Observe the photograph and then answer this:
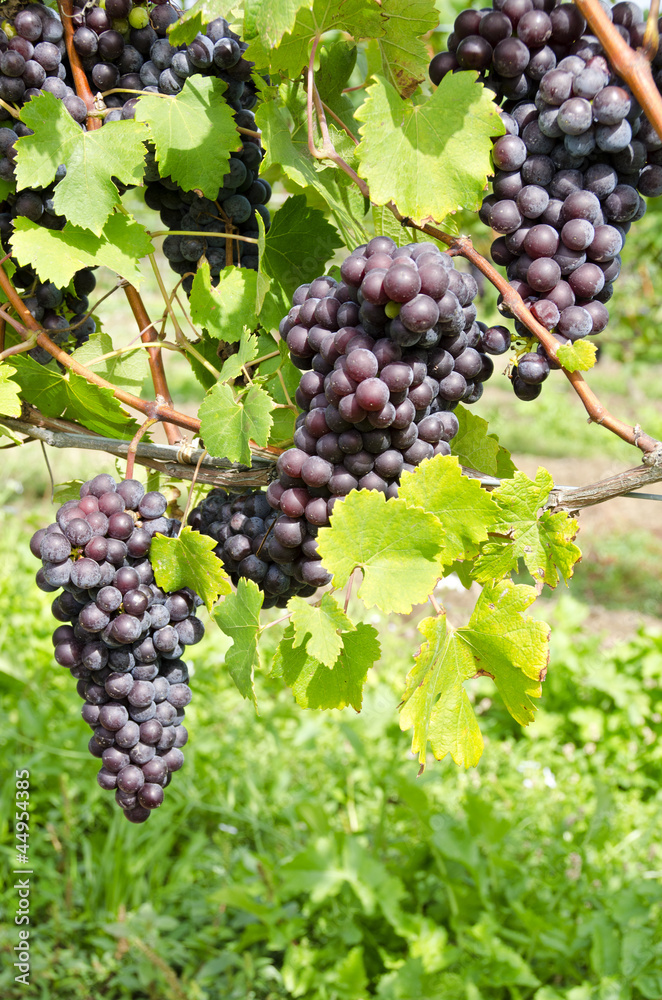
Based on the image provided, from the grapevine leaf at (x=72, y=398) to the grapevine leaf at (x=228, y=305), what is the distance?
5.7 inches

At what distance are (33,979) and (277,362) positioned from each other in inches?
81.1

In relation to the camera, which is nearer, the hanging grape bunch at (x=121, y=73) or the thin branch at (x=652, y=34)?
the thin branch at (x=652, y=34)

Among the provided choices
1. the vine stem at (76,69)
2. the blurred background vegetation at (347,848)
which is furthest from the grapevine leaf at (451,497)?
the blurred background vegetation at (347,848)

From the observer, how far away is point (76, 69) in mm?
913

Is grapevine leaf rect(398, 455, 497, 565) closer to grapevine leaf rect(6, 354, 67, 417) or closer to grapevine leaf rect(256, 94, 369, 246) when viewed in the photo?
grapevine leaf rect(256, 94, 369, 246)

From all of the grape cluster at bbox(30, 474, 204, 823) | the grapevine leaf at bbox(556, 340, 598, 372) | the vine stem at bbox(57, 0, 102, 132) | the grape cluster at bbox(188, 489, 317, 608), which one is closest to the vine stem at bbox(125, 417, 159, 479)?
the grape cluster at bbox(30, 474, 204, 823)

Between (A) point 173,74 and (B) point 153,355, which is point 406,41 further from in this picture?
(B) point 153,355

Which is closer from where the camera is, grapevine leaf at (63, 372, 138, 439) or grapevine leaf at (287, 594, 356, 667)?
grapevine leaf at (287, 594, 356, 667)

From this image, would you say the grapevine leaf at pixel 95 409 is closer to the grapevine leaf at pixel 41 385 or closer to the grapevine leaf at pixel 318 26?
the grapevine leaf at pixel 41 385

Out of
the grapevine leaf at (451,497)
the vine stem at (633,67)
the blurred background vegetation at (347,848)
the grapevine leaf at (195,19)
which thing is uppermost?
the vine stem at (633,67)

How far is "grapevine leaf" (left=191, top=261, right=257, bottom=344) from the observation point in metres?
0.92

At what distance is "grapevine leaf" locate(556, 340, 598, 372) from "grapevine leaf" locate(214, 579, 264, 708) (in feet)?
1.25

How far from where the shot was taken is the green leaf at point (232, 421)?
796mm

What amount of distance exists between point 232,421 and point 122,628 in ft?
0.86
